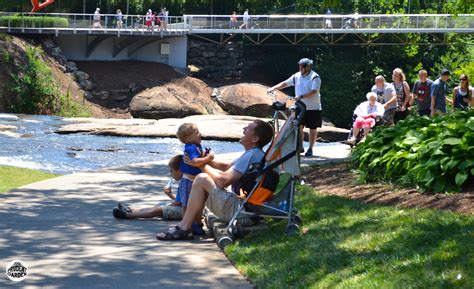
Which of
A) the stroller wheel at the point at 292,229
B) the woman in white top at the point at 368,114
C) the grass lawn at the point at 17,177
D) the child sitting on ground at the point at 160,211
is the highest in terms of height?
the woman in white top at the point at 368,114

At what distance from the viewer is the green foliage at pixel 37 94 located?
1570 inches

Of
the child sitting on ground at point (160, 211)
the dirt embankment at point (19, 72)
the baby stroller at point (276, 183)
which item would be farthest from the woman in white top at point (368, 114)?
the dirt embankment at point (19, 72)

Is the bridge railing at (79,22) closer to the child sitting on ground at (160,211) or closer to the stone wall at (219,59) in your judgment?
the stone wall at (219,59)

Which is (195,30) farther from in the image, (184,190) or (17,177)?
(184,190)

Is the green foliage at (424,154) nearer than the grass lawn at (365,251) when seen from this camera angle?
No

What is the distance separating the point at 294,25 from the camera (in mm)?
51594

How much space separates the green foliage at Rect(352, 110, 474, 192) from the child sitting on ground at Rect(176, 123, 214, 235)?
226 cm

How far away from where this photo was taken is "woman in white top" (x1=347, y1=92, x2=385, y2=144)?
1645 cm

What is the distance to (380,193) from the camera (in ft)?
34.2

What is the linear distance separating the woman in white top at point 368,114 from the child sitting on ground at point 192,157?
703 cm

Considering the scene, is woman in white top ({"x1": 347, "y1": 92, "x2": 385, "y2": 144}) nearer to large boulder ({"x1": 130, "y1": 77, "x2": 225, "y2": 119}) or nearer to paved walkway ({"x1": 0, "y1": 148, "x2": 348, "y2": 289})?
paved walkway ({"x1": 0, "y1": 148, "x2": 348, "y2": 289})

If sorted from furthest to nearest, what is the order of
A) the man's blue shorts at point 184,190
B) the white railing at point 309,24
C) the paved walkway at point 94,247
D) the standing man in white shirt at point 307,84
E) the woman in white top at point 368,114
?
the white railing at point 309,24 < the woman in white top at point 368,114 < the standing man in white shirt at point 307,84 < the man's blue shorts at point 184,190 < the paved walkway at point 94,247

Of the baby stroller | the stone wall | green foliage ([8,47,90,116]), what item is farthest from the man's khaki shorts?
the stone wall

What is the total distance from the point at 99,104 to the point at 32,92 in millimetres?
6127
